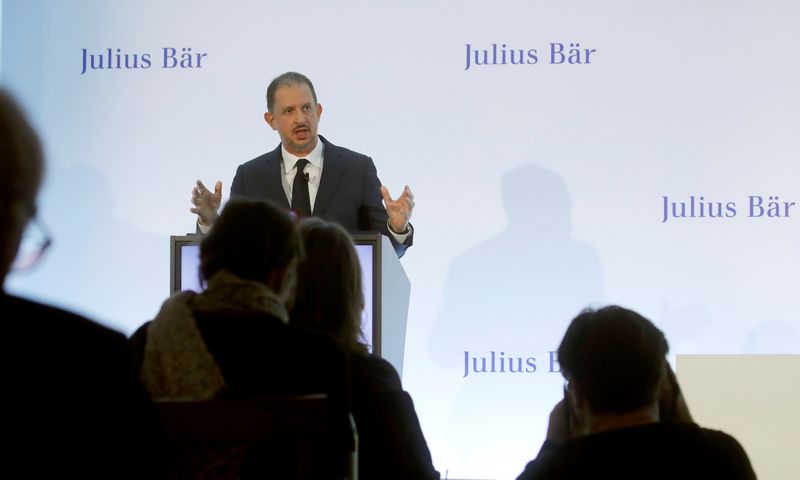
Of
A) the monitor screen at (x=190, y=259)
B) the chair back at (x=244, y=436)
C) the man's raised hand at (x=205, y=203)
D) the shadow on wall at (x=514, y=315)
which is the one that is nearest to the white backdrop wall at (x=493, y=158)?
the shadow on wall at (x=514, y=315)

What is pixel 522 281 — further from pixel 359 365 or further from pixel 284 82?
pixel 359 365

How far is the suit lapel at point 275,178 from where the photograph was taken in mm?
4258

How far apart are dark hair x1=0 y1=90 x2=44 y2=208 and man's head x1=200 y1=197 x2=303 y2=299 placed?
3.00 feet

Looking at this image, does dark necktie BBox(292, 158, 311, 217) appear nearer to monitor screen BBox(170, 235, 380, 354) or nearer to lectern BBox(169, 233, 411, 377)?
lectern BBox(169, 233, 411, 377)

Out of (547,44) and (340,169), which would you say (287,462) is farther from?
(547,44)

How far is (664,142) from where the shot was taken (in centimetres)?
525

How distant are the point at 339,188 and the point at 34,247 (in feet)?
10.3

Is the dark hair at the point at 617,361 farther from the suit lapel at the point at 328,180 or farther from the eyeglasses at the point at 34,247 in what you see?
the suit lapel at the point at 328,180

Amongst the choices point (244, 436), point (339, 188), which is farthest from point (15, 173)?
point (339, 188)

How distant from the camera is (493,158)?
5.34 metres

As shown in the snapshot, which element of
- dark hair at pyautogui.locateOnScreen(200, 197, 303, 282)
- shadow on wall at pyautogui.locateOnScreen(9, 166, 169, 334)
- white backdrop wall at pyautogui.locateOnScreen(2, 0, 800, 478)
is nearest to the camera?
dark hair at pyautogui.locateOnScreen(200, 197, 303, 282)

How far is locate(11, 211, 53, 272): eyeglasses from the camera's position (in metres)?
1.08

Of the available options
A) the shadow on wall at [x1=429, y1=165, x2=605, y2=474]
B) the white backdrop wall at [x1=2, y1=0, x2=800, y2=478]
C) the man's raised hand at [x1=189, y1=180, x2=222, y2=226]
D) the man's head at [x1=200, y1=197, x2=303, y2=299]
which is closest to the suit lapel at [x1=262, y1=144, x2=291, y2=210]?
the man's raised hand at [x1=189, y1=180, x2=222, y2=226]

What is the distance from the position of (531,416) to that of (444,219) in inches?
40.6
